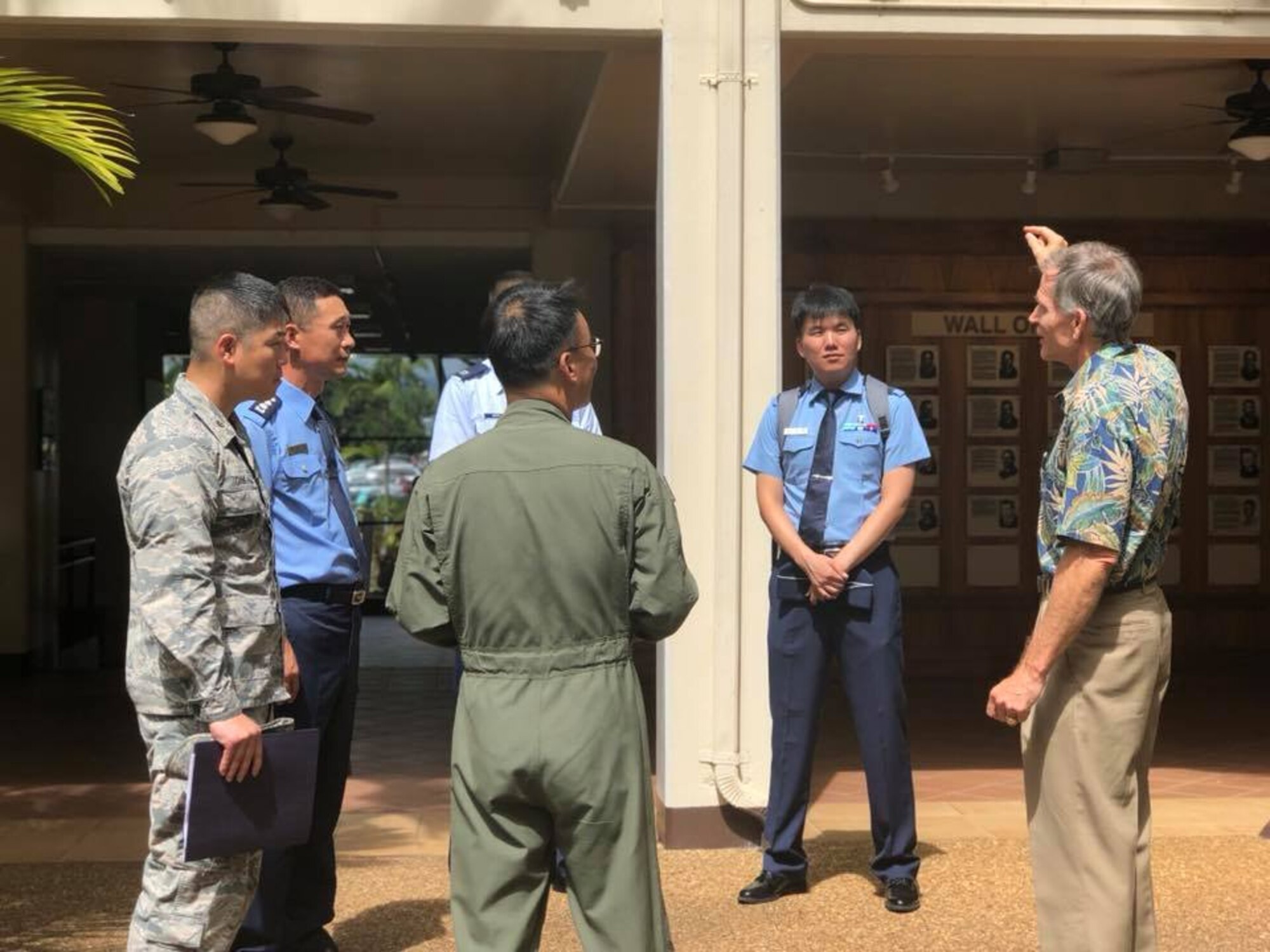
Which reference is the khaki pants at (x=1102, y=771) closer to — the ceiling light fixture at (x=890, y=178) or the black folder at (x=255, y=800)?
the black folder at (x=255, y=800)

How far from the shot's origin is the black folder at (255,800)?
3568 mm

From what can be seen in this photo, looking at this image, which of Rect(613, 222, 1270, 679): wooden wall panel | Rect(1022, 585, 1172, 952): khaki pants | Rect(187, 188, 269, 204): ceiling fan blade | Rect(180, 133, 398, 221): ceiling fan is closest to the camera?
Rect(1022, 585, 1172, 952): khaki pants

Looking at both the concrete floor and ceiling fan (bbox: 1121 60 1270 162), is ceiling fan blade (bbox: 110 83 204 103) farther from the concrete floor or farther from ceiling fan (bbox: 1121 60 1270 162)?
ceiling fan (bbox: 1121 60 1270 162)

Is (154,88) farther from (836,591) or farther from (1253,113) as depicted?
(1253,113)

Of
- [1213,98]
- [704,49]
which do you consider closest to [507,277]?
[704,49]

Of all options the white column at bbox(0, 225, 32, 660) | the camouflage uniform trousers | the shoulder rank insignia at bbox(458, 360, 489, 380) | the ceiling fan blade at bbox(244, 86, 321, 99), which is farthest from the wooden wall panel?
the camouflage uniform trousers

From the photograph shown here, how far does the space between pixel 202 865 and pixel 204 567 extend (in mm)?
636

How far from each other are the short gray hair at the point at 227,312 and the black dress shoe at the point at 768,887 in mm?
2459

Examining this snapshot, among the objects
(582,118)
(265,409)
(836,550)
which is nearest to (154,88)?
(582,118)

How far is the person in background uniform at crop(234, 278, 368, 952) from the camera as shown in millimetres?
4586

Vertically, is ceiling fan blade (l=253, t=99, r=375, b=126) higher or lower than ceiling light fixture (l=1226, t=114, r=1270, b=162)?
higher

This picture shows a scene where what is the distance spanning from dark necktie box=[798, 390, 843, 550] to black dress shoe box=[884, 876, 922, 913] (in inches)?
41.1

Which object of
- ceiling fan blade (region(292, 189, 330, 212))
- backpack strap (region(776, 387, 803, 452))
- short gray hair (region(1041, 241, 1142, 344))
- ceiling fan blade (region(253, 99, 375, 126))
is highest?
ceiling fan blade (region(253, 99, 375, 126))

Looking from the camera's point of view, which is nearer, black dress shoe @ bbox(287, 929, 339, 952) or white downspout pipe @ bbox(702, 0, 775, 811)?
black dress shoe @ bbox(287, 929, 339, 952)
